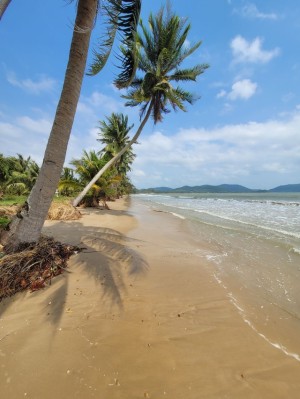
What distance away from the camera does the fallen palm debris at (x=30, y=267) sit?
11.6ft

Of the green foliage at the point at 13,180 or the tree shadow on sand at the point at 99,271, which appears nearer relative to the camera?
the tree shadow on sand at the point at 99,271

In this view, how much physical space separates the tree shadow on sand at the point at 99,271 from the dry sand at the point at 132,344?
2 centimetres

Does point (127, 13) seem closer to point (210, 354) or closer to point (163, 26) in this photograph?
point (210, 354)

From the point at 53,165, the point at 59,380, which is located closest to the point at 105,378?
the point at 59,380

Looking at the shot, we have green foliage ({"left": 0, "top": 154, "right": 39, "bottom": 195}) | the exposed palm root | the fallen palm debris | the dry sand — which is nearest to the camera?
the dry sand

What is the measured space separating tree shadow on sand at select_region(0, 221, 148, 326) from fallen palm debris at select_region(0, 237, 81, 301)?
0.13m

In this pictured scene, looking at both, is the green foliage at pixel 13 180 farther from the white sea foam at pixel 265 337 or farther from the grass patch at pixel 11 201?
the white sea foam at pixel 265 337

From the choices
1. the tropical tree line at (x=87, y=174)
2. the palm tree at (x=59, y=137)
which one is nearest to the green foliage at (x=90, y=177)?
the tropical tree line at (x=87, y=174)

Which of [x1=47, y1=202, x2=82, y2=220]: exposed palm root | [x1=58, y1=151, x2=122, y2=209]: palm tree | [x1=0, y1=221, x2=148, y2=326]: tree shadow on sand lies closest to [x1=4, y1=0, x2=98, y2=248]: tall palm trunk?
[x1=0, y1=221, x2=148, y2=326]: tree shadow on sand

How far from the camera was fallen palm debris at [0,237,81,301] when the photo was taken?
3.52m

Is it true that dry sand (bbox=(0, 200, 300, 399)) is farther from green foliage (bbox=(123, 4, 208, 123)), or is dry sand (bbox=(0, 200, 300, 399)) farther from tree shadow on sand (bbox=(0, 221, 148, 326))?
green foliage (bbox=(123, 4, 208, 123))

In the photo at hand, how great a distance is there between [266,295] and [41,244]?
13.2 ft

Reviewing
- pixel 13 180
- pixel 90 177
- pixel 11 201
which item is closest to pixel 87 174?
pixel 90 177

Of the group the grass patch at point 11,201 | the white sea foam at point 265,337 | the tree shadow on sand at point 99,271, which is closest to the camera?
the white sea foam at point 265,337
